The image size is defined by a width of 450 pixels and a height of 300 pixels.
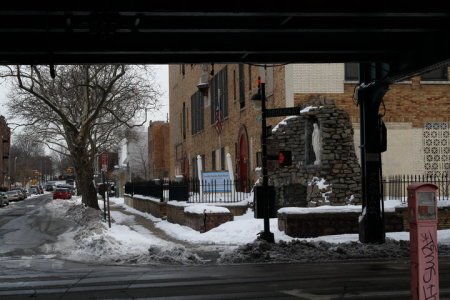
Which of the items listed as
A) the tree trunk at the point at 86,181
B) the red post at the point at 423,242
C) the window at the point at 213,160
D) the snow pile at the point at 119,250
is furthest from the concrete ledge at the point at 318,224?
the window at the point at 213,160

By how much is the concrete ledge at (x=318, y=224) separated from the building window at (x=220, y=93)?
700 inches

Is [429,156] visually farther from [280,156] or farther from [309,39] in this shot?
[309,39]

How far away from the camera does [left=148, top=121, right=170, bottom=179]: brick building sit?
82062 mm

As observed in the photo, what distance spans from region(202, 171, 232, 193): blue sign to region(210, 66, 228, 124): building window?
962cm

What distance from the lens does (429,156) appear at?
25.5 m

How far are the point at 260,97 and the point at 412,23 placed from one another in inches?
228

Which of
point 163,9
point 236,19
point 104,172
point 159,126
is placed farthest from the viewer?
point 159,126

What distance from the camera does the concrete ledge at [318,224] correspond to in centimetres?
1870

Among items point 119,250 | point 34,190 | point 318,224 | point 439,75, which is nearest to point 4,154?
point 34,190

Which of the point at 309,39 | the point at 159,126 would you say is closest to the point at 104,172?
the point at 309,39

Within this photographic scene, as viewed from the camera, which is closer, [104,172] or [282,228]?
[282,228]

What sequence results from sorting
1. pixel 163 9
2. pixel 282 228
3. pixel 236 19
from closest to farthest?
pixel 163 9, pixel 236 19, pixel 282 228

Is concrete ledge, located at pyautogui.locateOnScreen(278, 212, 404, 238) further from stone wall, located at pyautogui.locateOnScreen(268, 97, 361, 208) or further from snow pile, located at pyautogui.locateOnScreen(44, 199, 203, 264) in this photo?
stone wall, located at pyautogui.locateOnScreen(268, 97, 361, 208)

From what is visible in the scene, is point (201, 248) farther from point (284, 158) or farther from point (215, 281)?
point (215, 281)
